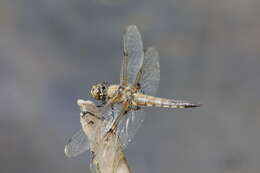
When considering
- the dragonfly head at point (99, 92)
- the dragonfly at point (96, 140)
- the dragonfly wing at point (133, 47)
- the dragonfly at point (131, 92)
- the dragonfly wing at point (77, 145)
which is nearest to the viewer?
the dragonfly wing at point (77, 145)

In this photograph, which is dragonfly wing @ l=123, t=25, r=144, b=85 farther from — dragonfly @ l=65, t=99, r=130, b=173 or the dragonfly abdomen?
dragonfly @ l=65, t=99, r=130, b=173

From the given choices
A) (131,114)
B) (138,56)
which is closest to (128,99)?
(131,114)

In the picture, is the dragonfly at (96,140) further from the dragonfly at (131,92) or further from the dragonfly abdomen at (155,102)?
the dragonfly abdomen at (155,102)

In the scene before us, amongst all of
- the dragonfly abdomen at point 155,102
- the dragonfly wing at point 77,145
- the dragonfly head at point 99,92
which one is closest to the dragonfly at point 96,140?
the dragonfly wing at point 77,145

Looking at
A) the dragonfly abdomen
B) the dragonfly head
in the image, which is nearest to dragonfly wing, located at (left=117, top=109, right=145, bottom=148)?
the dragonfly abdomen

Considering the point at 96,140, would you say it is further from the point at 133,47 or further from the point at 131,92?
the point at 133,47

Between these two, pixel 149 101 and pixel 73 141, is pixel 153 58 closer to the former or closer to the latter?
pixel 149 101

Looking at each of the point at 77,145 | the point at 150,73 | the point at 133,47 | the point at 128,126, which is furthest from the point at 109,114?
the point at 133,47
